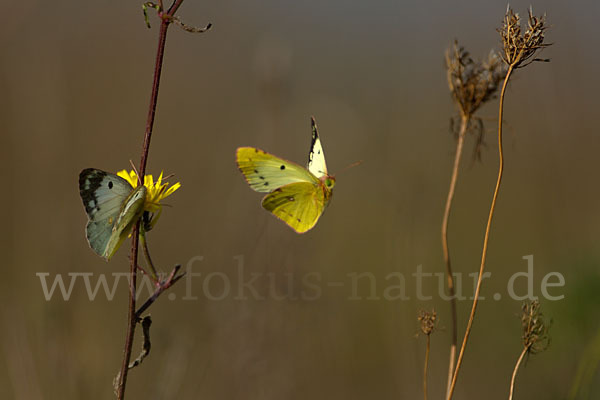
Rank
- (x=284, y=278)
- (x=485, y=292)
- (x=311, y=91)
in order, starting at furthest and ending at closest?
(x=311, y=91) → (x=485, y=292) → (x=284, y=278)

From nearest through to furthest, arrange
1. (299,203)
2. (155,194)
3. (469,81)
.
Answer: (155,194) < (299,203) < (469,81)

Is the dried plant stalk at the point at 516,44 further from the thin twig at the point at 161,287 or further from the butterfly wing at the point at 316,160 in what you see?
the thin twig at the point at 161,287

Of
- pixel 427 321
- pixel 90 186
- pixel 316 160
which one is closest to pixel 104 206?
pixel 90 186

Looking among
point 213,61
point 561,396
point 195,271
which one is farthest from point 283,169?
point 213,61

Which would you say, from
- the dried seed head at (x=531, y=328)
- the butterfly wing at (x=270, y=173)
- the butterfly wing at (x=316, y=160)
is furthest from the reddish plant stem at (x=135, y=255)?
the dried seed head at (x=531, y=328)

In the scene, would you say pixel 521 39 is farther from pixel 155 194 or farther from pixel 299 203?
pixel 155 194

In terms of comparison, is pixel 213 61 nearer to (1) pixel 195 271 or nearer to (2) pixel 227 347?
(1) pixel 195 271
